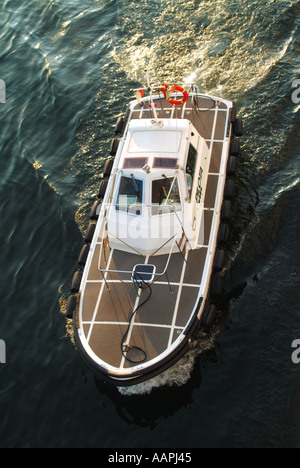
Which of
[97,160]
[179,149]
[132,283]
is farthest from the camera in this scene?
[97,160]

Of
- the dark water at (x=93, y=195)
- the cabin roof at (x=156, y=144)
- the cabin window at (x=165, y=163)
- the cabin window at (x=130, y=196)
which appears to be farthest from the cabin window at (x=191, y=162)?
the dark water at (x=93, y=195)

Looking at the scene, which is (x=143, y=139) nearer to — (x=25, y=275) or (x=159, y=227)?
(x=159, y=227)

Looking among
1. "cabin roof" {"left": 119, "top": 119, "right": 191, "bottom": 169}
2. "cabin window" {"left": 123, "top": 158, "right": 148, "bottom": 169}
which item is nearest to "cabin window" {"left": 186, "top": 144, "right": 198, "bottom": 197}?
"cabin roof" {"left": 119, "top": 119, "right": 191, "bottom": 169}

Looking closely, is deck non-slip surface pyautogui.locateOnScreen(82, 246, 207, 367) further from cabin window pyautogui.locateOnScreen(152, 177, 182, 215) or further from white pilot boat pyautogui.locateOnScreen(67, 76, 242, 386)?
cabin window pyautogui.locateOnScreen(152, 177, 182, 215)

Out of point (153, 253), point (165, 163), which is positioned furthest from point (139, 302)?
point (165, 163)

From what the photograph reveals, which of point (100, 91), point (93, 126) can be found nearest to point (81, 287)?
point (93, 126)
